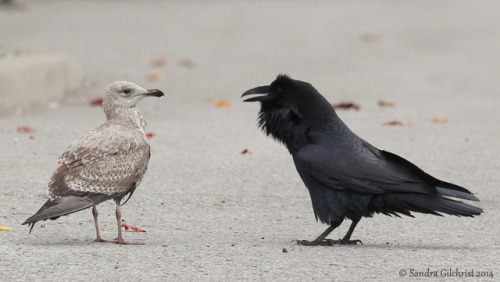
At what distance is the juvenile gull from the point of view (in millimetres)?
5516

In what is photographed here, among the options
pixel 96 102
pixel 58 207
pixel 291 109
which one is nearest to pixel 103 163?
pixel 58 207

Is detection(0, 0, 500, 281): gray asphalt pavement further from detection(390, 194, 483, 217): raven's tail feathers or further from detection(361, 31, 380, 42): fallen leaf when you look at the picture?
detection(390, 194, 483, 217): raven's tail feathers

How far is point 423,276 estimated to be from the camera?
16.6ft

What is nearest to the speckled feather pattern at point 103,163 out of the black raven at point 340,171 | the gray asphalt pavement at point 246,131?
the gray asphalt pavement at point 246,131

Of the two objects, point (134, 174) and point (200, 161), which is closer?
point (134, 174)

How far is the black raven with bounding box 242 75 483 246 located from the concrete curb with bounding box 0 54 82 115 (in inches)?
198

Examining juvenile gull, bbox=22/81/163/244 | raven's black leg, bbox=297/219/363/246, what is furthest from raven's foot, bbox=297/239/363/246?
juvenile gull, bbox=22/81/163/244

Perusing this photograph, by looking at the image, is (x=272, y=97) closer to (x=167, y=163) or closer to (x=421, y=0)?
(x=167, y=163)

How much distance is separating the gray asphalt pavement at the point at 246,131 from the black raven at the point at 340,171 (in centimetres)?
27

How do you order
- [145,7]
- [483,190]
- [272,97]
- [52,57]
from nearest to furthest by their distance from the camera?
[272,97]
[483,190]
[52,57]
[145,7]

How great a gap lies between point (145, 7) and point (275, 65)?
616 centimetres

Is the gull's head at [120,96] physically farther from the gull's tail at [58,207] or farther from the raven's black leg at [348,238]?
the raven's black leg at [348,238]

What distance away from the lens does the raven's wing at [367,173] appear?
5.77 meters

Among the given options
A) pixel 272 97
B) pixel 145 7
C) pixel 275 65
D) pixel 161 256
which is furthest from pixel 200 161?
pixel 145 7
